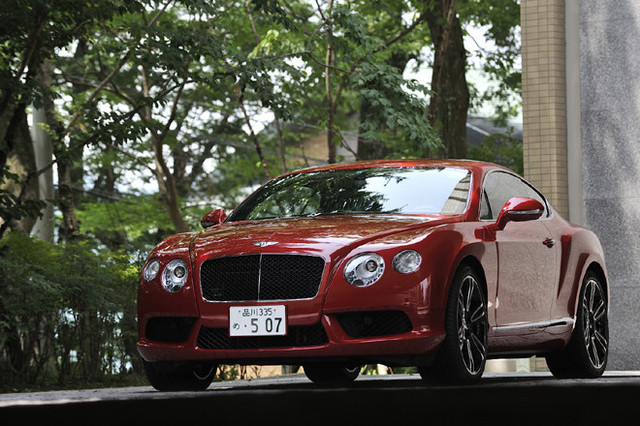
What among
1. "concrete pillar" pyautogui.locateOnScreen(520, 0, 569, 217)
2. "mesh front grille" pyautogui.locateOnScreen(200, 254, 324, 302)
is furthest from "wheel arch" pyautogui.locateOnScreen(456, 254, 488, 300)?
"concrete pillar" pyautogui.locateOnScreen(520, 0, 569, 217)

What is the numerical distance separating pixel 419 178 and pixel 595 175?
19.4ft

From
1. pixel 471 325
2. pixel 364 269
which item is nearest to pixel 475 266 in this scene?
pixel 471 325

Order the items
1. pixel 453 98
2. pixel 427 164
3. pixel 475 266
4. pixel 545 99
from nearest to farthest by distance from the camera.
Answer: pixel 475 266 < pixel 427 164 < pixel 545 99 < pixel 453 98

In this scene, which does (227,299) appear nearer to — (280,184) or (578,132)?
(280,184)

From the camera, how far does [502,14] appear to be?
29.0 meters

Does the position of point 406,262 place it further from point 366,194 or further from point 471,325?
point 366,194

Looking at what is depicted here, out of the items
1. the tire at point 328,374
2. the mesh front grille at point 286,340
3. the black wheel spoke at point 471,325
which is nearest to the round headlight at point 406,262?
the black wheel spoke at point 471,325

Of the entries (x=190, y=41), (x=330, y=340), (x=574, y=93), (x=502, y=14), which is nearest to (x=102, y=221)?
(x=502, y=14)

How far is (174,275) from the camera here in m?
8.48

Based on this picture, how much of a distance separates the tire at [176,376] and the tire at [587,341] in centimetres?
289

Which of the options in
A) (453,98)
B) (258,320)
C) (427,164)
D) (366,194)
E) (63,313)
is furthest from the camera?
(453,98)

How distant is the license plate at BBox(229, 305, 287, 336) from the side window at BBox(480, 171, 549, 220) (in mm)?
1857

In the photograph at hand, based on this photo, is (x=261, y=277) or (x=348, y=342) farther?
(x=261, y=277)

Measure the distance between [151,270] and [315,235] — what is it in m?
1.25
